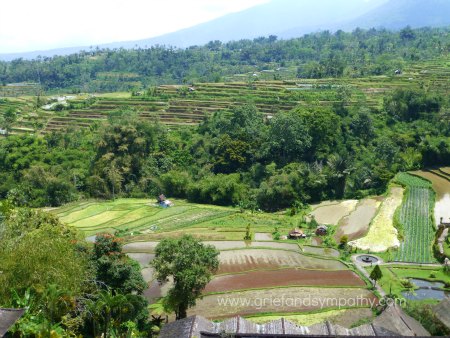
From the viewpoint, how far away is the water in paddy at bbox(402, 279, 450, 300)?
77.3 ft

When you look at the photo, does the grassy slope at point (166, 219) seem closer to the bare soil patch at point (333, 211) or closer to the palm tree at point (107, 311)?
the bare soil patch at point (333, 211)

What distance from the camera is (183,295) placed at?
20406 mm

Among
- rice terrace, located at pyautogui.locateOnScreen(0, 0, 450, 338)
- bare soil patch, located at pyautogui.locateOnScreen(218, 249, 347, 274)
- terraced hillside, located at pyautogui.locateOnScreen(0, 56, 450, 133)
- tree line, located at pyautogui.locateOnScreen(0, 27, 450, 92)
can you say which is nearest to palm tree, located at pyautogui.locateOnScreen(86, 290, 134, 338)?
rice terrace, located at pyautogui.locateOnScreen(0, 0, 450, 338)

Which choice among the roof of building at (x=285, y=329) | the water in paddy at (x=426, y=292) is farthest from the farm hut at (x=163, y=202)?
the roof of building at (x=285, y=329)

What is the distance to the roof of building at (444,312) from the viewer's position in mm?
19047

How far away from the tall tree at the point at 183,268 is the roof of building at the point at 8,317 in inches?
271

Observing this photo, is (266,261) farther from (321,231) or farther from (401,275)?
(401,275)

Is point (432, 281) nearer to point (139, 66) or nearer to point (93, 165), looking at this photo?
point (93, 165)

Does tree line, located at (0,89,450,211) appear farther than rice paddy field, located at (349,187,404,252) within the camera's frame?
Yes

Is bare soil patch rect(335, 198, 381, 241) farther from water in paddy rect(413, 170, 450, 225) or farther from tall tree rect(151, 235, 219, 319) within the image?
tall tree rect(151, 235, 219, 319)

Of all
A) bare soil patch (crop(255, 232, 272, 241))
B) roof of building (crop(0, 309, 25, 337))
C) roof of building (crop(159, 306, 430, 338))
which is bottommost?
bare soil patch (crop(255, 232, 272, 241))

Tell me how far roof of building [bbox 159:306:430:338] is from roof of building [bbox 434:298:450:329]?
1.18 meters

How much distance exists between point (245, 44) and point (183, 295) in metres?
174

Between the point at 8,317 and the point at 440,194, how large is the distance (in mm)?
35077
